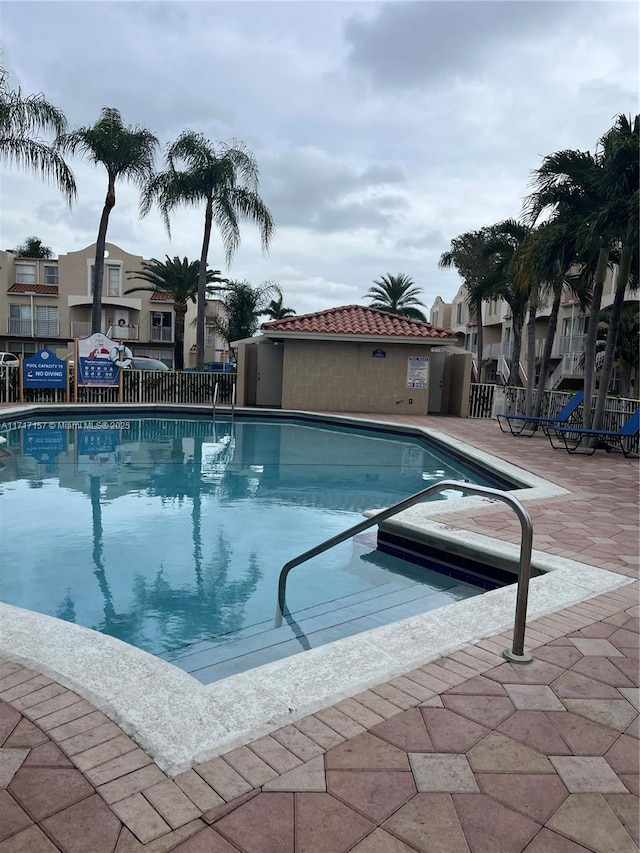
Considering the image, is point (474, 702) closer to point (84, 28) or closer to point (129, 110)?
point (84, 28)

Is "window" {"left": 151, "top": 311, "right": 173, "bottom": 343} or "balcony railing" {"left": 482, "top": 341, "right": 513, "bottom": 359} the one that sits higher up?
"window" {"left": 151, "top": 311, "right": 173, "bottom": 343}

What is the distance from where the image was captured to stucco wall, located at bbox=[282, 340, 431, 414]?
66.1 ft

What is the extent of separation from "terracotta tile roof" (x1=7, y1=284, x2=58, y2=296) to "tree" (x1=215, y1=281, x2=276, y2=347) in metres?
17.9

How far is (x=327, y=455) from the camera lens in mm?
12898

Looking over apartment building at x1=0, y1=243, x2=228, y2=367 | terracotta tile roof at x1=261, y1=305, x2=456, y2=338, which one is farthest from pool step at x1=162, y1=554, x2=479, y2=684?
apartment building at x1=0, y1=243, x2=228, y2=367

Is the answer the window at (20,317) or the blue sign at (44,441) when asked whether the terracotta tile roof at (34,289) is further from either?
the blue sign at (44,441)

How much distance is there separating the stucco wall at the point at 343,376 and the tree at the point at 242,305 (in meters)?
13.1

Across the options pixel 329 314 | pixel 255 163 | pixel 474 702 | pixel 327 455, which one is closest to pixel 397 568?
pixel 474 702

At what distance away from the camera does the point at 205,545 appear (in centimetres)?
645

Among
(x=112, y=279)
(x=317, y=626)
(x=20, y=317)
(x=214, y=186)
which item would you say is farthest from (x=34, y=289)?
(x=317, y=626)

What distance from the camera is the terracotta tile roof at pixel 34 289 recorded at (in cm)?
4316

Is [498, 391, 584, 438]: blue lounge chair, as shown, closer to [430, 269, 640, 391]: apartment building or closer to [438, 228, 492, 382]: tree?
[430, 269, 640, 391]: apartment building

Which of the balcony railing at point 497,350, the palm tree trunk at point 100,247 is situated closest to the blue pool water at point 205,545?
the palm tree trunk at point 100,247

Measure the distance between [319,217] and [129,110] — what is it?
9.86m
